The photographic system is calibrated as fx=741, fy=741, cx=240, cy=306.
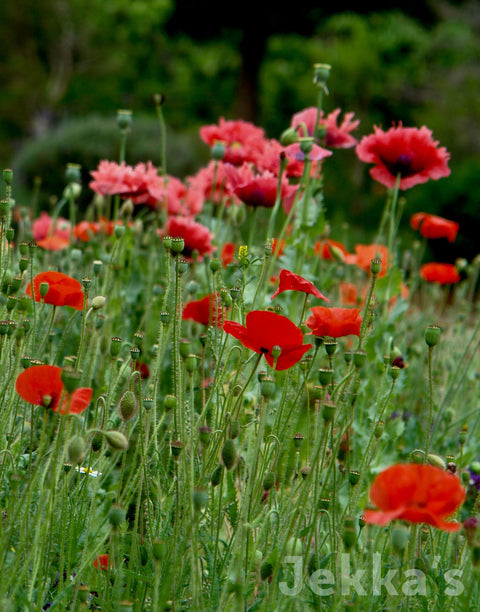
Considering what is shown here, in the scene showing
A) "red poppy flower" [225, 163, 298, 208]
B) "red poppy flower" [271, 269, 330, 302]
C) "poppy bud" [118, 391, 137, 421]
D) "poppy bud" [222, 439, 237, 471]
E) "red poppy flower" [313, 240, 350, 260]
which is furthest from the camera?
"red poppy flower" [313, 240, 350, 260]

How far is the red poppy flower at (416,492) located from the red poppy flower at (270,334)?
0.35m

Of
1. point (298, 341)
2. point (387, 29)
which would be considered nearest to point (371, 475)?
point (298, 341)

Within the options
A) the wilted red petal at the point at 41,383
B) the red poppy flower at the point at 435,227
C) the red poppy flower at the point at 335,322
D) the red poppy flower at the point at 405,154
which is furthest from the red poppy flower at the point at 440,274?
the wilted red petal at the point at 41,383

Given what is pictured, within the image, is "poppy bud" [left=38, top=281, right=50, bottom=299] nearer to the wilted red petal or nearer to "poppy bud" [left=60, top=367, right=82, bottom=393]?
the wilted red petal

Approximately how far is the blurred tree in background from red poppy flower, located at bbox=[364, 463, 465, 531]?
785 centimetres

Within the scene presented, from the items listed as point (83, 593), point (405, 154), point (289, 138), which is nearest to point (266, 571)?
point (83, 593)

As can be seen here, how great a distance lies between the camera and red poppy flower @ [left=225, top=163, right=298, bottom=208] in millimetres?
2084

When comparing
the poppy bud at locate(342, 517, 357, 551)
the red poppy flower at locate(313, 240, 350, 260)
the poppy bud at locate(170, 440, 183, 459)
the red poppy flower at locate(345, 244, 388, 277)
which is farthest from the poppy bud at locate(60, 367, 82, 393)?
the red poppy flower at locate(345, 244, 388, 277)

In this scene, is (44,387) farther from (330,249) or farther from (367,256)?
(367,256)

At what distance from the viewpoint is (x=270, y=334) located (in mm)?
1165

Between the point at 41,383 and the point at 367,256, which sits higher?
the point at 367,256

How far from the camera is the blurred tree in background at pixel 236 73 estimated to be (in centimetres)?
1176

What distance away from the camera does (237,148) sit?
2508 mm

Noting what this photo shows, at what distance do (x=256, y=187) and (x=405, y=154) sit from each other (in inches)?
17.4
